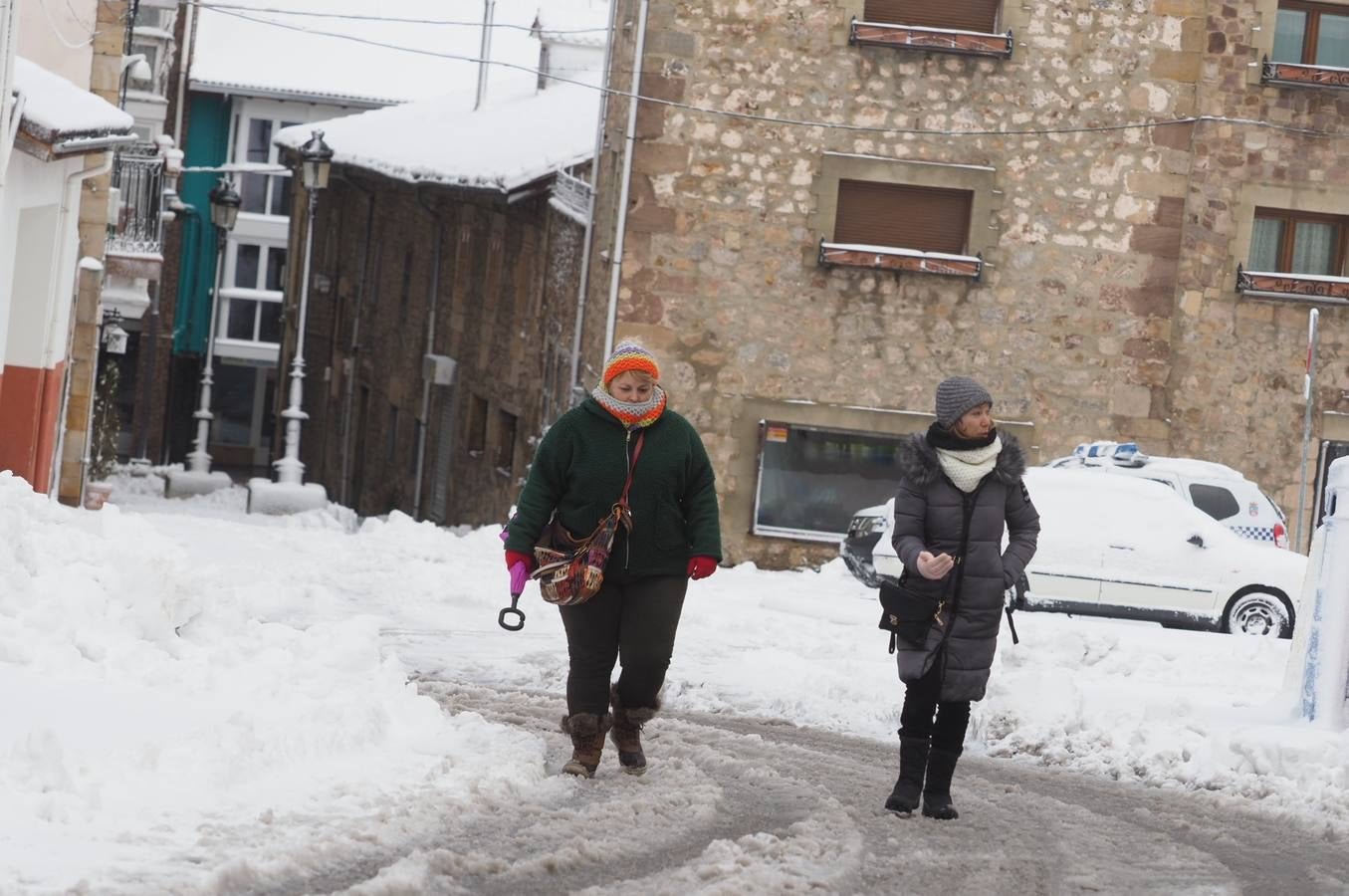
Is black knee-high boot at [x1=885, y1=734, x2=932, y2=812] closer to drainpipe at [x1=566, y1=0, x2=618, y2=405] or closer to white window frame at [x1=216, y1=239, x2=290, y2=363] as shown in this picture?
drainpipe at [x1=566, y1=0, x2=618, y2=405]

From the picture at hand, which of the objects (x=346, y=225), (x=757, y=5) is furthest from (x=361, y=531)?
(x=346, y=225)

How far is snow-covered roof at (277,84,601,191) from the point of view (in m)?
27.2

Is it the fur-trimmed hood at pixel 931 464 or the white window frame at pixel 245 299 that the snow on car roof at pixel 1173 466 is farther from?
the white window frame at pixel 245 299

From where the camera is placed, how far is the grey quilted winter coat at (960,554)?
731 cm

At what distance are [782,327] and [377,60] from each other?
33097 mm

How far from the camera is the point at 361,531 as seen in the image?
20.1 metres

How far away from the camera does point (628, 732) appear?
776cm

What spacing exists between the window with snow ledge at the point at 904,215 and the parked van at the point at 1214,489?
122 inches

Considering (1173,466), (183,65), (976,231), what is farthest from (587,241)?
(183,65)

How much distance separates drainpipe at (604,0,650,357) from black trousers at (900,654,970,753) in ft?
43.7

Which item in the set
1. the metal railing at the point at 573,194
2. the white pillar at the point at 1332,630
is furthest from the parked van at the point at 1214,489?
the white pillar at the point at 1332,630

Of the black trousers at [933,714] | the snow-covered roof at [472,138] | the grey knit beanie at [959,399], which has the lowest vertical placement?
the black trousers at [933,714]

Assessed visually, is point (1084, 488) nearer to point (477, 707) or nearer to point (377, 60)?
point (477, 707)

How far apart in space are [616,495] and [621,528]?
0.12 metres
